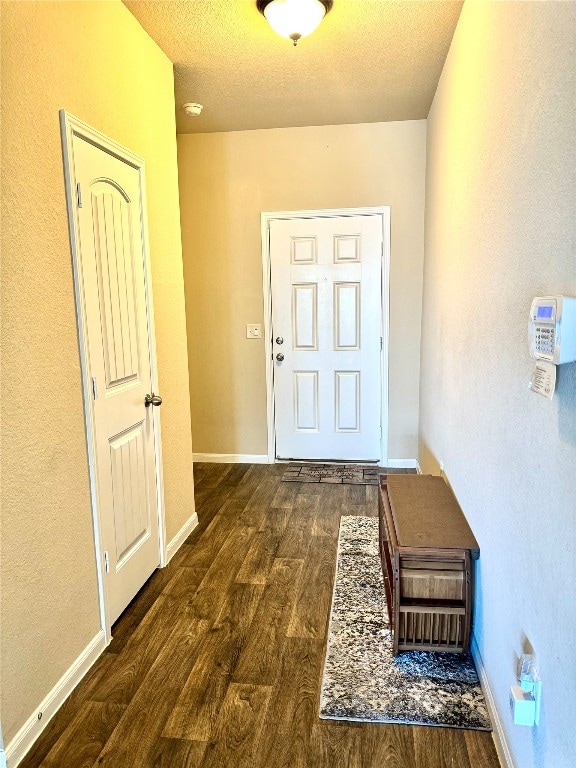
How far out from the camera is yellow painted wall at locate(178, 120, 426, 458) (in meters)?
3.80

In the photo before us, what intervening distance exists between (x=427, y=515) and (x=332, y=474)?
1892 millimetres

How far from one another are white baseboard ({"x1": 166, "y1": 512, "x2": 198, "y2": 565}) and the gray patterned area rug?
3.07 ft

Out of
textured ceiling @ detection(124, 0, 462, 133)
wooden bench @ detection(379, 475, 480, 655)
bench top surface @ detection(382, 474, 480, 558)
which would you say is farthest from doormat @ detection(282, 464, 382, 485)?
textured ceiling @ detection(124, 0, 462, 133)

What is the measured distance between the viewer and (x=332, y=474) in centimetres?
398

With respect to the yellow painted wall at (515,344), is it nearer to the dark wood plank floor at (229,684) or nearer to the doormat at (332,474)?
the dark wood plank floor at (229,684)

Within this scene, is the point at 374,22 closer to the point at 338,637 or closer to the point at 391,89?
the point at 391,89

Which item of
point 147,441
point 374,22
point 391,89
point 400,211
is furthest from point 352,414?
point 374,22

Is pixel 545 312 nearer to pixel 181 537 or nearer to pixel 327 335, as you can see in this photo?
pixel 181 537

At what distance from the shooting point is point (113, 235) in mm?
2123

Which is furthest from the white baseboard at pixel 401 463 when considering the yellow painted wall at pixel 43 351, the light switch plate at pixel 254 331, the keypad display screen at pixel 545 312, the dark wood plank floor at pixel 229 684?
the keypad display screen at pixel 545 312

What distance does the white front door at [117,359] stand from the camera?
191 centimetres

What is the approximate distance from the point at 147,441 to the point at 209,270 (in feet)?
6.61

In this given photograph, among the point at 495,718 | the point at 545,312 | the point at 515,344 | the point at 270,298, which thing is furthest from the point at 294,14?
the point at 495,718

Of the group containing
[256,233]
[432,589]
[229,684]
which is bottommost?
[229,684]
